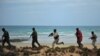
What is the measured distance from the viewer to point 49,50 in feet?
51.6

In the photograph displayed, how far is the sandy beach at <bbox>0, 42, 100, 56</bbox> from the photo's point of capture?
1567 cm

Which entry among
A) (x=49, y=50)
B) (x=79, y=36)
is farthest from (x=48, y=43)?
(x=79, y=36)

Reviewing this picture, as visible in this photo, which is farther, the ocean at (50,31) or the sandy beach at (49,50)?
the ocean at (50,31)

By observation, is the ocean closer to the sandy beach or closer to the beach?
the beach

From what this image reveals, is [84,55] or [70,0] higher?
[70,0]

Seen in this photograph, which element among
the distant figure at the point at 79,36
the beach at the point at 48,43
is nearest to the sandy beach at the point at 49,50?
the beach at the point at 48,43

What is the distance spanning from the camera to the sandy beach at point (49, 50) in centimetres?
1567

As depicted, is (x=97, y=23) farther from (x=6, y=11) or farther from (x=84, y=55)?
(x=6, y=11)

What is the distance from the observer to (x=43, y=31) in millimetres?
15922

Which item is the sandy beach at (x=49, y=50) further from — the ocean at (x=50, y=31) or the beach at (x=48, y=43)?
the ocean at (x=50, y=31)

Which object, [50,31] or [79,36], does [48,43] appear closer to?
[50,31]

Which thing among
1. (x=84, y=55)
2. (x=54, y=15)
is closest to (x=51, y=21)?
(x=54, y=15)

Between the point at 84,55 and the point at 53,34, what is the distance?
92cm

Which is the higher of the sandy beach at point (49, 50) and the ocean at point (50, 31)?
the ocean at point (50, 31)
